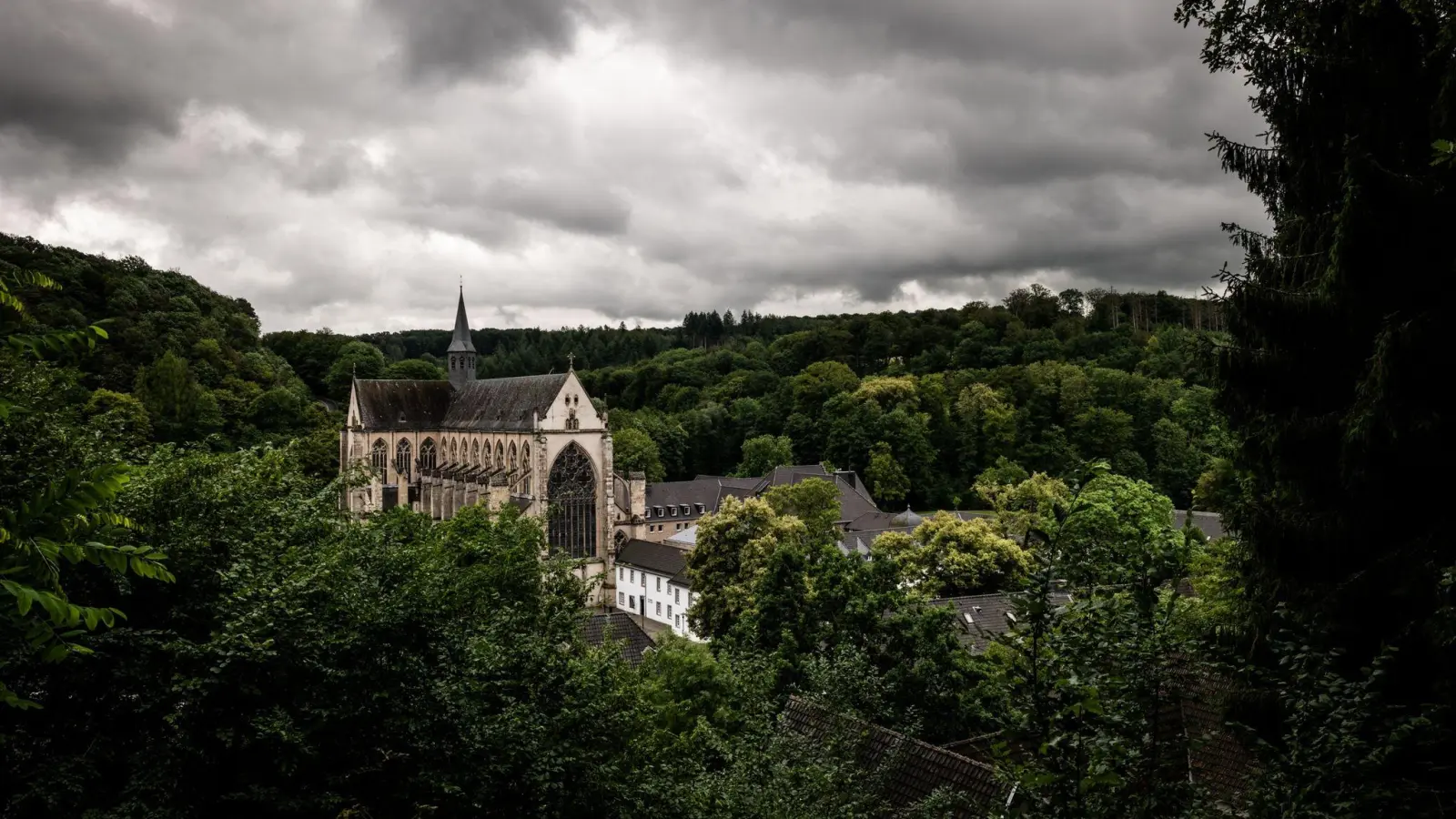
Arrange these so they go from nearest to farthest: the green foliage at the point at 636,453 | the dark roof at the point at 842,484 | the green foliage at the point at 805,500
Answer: the green foliage at the point at 805,500 < the dark roof at the point at 842,484 < the green foliage at the point at 636,453

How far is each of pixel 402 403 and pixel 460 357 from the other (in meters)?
5.45

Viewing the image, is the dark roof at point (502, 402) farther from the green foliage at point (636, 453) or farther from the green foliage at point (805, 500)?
the green foliage at point (636, 453)

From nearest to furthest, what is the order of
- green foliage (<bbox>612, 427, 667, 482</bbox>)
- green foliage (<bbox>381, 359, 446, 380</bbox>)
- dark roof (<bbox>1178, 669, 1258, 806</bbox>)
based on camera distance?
dark roof (<bbox>1178, 669, 1258, 806</bbox>) → green foliage (<bbox>612, 427, 667, 482</bbox>) → green foliage (<bbox>381, 359, 446, 380</bbox>)

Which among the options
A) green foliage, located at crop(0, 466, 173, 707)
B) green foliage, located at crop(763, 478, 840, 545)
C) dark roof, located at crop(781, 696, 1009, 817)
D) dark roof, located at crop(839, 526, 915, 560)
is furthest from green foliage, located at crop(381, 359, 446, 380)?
green foliage, located at crop(0, 466, 173, 707)

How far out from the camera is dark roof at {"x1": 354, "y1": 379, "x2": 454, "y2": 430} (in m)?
54.9

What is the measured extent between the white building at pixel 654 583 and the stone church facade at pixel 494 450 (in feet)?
6.01

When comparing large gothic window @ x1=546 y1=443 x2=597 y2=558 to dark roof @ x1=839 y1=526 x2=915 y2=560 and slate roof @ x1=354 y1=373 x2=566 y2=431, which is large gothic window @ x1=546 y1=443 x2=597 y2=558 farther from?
dark roof @ x1=839 y1=526 x2=915 y2=560

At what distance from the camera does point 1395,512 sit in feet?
29.2

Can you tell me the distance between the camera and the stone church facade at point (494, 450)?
48.1 metres

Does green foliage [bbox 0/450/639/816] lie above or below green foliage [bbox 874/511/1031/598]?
above

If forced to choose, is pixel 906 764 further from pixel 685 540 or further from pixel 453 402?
pixel 453 402

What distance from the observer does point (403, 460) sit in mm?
56594

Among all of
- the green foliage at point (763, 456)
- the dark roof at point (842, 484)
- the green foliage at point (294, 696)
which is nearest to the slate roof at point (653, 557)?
the dark roof at point (842, 484)

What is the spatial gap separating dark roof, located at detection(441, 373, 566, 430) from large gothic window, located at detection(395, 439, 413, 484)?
2.69m
